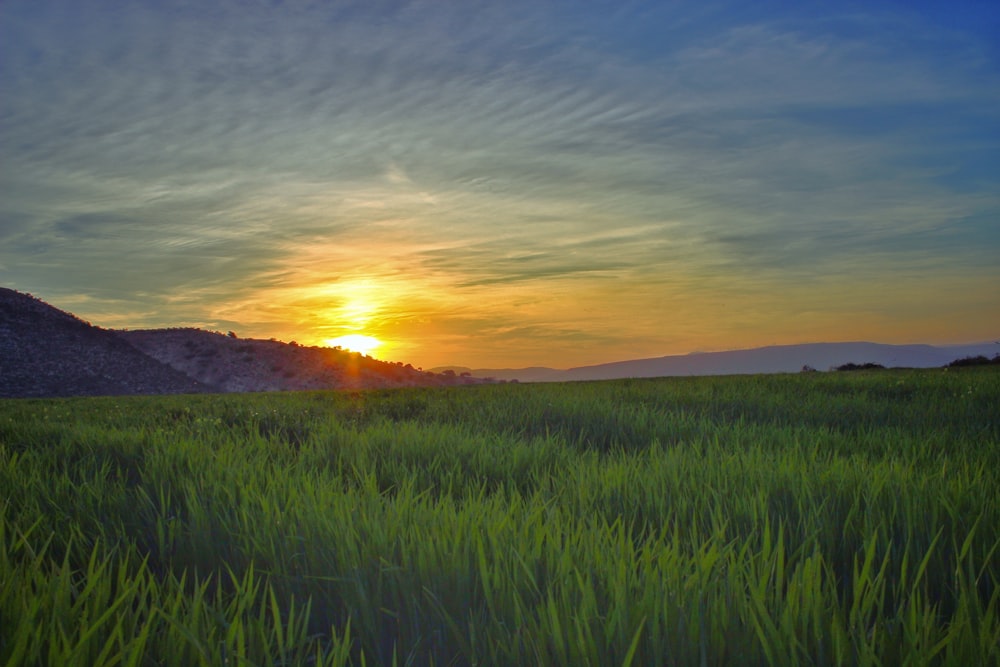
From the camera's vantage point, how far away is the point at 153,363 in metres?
27.7

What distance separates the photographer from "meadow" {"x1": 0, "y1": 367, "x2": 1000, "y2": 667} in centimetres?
165

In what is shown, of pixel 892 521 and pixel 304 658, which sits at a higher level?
pixel 892 521

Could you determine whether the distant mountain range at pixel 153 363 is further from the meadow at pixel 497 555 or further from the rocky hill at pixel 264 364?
the meadow at pixel 497 555

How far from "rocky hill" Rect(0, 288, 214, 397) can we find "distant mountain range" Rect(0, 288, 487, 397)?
0.11 feet

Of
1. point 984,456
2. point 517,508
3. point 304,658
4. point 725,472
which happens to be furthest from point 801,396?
point 304,658

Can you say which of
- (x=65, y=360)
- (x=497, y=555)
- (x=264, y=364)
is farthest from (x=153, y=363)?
(x=497, y=555)

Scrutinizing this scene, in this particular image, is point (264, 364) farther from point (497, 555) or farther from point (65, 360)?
point (497, 555)

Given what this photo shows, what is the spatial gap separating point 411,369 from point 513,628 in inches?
1331

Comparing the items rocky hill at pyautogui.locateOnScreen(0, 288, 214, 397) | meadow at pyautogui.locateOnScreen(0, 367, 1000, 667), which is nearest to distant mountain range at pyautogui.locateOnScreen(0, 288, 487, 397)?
rocky hill at pyautogui.locateOnScreen(0, 288, 214, 397)

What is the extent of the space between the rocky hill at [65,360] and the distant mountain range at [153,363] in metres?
0.03

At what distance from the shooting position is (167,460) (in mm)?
4180

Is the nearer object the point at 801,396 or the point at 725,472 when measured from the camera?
the point at 725,472

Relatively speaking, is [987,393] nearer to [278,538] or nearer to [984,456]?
[984,456]

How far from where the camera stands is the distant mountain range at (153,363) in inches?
965
